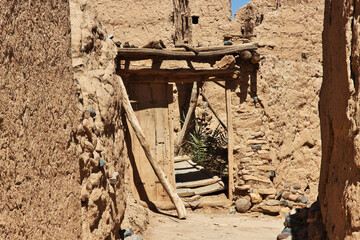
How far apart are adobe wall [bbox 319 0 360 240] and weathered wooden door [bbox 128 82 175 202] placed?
3.30m

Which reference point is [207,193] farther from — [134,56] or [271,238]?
[134,56]

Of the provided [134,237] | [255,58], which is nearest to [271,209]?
[255,58]

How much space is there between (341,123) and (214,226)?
349cm

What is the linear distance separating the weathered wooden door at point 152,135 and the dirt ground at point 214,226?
1.70 ft

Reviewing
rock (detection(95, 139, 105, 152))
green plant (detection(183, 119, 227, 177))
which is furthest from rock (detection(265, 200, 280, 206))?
rock (detection(95, 139, 105, 152))

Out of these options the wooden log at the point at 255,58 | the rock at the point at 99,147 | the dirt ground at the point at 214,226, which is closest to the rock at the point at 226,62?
the wooden log at the point at 255,58

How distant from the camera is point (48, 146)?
2.69 m

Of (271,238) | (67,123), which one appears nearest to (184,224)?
(271,238)

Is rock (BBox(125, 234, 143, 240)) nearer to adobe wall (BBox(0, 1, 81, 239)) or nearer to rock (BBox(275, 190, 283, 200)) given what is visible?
adobe wall (BBox(0, 1, 81, 239))

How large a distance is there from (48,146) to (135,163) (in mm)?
3992

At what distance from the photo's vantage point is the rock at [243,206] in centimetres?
683

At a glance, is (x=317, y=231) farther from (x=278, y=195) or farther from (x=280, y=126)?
(x=280, y=126)

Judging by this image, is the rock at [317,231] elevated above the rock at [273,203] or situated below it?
above

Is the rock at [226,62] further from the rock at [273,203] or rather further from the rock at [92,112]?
the rock at [92,112]
